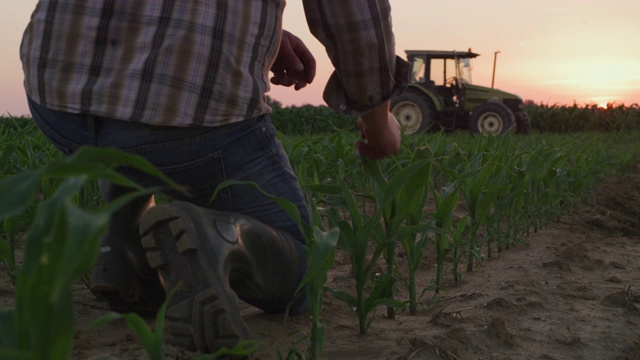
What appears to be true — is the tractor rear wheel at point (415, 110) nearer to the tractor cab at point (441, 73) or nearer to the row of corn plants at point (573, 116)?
the tractor cab at point (441, 73)

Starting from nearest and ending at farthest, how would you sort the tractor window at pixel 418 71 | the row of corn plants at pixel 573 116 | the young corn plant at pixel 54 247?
the young corn plant at pixel 54 247
the tractor window at pixel 418 71
the row of corn plants at pixel 573 116

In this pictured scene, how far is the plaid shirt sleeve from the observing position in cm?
166

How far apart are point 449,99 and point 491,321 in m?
13.4

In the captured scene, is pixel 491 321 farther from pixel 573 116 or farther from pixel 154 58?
pixel 573 116

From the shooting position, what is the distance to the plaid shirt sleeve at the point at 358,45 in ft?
5.44

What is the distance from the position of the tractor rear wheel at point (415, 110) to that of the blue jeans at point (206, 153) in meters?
11.8

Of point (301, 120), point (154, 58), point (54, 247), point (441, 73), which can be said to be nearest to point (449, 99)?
point (441, 73)

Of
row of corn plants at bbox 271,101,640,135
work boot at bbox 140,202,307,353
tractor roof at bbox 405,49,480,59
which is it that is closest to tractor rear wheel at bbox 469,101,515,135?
tractor roof at bbox 405,49,480,59

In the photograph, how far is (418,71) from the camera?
14.8 meters

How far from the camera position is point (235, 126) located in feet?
5.15

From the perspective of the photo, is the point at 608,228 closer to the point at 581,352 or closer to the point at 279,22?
the point at 581,352

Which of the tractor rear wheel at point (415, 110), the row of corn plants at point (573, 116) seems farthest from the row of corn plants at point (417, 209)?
the row of corn plants at point (573, 116)

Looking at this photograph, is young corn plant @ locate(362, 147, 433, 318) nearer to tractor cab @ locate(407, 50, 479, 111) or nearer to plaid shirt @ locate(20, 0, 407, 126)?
plaid shirt @ locate(20, 0, 407, 126)

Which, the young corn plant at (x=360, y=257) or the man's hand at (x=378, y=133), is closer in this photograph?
the young corn plant at (x=360, y=257)
